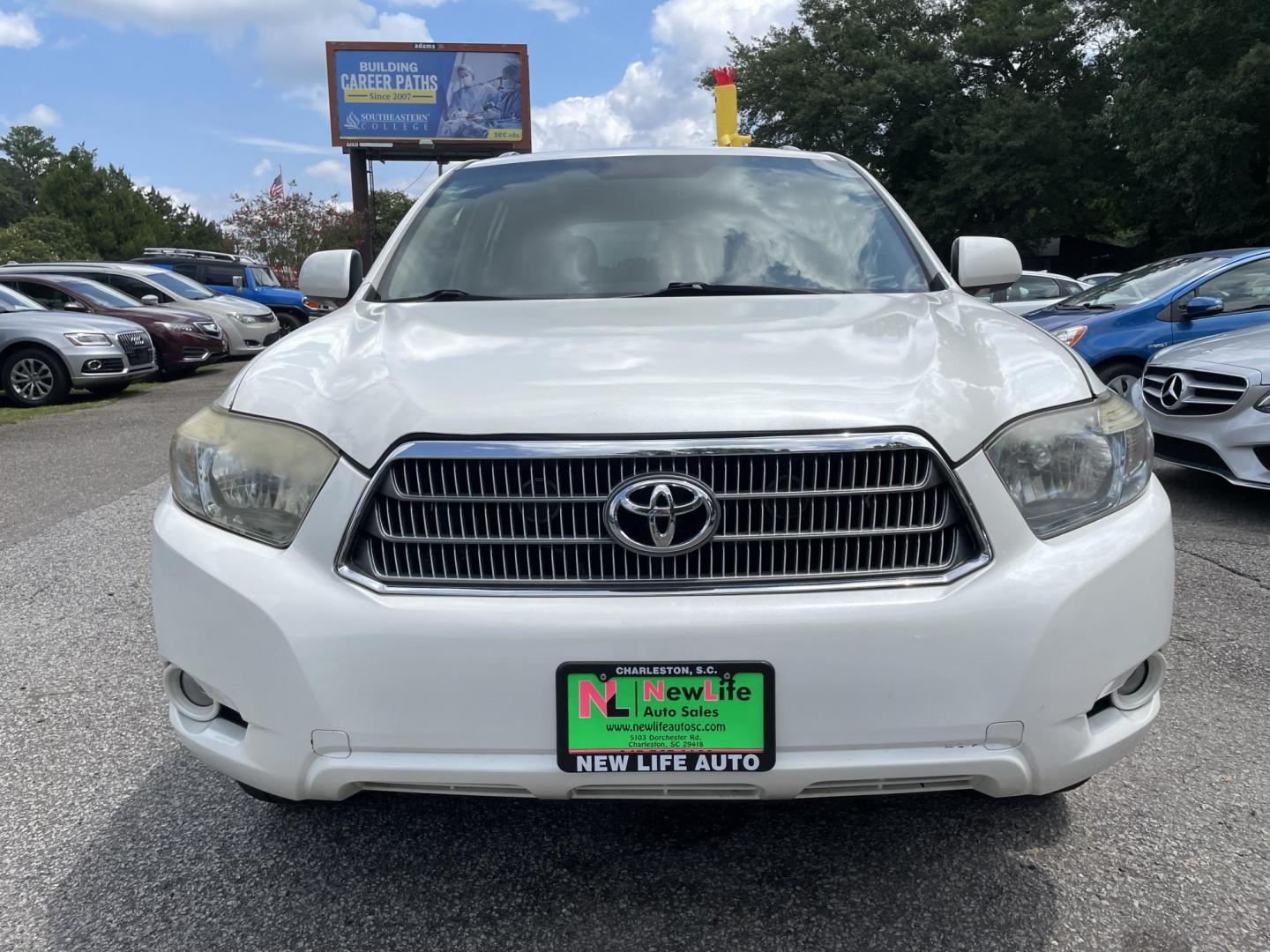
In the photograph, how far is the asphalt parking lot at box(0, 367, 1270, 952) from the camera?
2.04 metres

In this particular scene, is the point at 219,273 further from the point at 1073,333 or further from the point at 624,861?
the point at 624,861

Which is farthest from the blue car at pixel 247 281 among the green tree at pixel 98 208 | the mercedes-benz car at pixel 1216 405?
the green tree at pixel 98 208

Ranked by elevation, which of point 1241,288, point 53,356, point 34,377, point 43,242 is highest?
point 43,242

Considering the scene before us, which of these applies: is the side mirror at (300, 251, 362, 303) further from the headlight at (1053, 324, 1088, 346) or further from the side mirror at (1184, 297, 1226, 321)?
the side mirror at (1184, 297, 1226, 321)

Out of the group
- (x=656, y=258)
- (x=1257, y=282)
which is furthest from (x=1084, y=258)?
(x=656, y=258)

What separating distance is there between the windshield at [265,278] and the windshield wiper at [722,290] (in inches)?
758

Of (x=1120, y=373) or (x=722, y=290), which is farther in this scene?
(x=1120, y=373)

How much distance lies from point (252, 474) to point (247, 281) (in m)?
19.6

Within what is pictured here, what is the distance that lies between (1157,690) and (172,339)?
46.8 feet

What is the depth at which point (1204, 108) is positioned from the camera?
24688 mm

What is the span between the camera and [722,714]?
5.75 feet

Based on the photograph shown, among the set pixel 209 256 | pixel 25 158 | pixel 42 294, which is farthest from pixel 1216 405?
pixel 25 158

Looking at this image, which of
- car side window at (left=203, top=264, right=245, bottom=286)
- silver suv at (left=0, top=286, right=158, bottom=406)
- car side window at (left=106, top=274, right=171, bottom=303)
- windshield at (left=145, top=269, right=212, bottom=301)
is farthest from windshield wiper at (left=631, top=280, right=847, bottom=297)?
car side window at (left=203, top=264, right=245, bottom=286)

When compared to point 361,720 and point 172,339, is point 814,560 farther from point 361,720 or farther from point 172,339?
point 172,339
